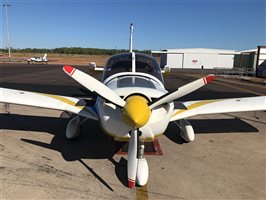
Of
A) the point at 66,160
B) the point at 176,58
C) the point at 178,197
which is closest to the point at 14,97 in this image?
the point at 66,160

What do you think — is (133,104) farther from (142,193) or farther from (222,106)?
(222,106)

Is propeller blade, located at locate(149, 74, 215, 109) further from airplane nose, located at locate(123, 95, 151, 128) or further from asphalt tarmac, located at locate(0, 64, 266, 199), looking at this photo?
asphalt tarmac, located at locate(0, 64, 266, 199)

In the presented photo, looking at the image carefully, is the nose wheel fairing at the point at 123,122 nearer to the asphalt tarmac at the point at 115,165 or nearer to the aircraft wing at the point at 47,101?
the asphalt tarmac at the point at 115,165

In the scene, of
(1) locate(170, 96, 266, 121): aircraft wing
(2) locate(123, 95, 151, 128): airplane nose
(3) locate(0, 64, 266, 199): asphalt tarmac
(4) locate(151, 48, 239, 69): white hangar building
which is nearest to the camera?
(2) locate(123, 95, 151, 128): airplane nose

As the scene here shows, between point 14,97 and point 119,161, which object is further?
point 14,97

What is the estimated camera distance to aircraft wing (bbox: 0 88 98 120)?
6117 mm

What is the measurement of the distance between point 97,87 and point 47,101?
2.87 metres

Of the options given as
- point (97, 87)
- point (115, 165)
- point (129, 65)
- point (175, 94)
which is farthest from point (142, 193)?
point (129, 65)

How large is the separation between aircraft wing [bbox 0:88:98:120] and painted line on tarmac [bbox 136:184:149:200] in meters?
2.17

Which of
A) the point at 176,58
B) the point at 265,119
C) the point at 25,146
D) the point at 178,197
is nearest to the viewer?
the point at 178,197

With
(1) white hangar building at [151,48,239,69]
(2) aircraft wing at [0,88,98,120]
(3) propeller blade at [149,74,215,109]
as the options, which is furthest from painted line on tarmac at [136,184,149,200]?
(1) white hangar building at [151,48,239,69]

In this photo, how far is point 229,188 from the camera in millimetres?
4617

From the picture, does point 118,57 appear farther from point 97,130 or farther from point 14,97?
point 14,97

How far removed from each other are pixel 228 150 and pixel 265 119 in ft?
14.6
